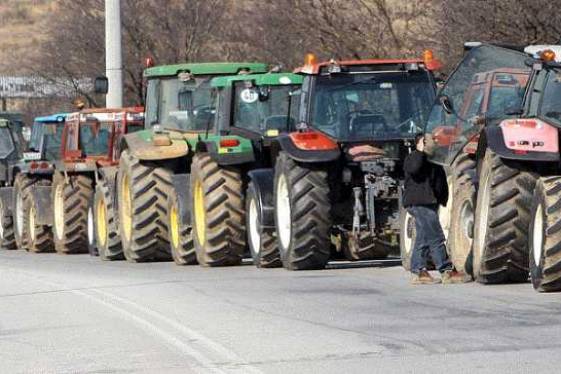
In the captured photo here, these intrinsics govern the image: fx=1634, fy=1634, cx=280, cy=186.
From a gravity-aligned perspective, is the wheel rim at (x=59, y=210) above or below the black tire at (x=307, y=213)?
below

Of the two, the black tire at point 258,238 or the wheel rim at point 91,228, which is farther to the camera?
the wheel rim at point 91,228

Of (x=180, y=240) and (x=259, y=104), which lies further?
(x=180, y=240)

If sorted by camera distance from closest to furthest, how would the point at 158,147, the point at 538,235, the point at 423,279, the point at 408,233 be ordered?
the point at 538,235, the point at 423,279, the point at 408,233, the point at 158,147

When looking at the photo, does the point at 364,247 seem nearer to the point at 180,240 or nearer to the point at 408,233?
the point at 408,233

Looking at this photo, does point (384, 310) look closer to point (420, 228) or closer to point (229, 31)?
point (420, 228)

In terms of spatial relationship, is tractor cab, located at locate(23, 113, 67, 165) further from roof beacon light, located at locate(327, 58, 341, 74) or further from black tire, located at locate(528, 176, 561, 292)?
black tire, located at locate(528, 176, 561, 292)

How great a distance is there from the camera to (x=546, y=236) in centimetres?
1457

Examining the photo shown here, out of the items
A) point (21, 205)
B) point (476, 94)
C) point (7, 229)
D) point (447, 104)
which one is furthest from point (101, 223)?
point (447, 104)

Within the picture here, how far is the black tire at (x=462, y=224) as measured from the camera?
16719 mm

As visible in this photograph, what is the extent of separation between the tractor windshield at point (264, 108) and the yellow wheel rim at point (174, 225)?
1.86m

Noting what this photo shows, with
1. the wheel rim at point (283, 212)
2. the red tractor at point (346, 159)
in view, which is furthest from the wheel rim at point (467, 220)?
the wheel rim at point (283, 212)

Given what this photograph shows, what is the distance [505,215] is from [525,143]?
81cm

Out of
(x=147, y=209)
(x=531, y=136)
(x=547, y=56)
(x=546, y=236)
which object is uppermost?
(x=547, y=56)

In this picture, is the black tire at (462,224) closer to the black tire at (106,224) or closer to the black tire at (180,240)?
the black tire at (180,240)
